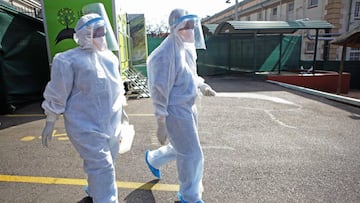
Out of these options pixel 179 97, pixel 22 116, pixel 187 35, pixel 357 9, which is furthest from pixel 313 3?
pixel 179 97

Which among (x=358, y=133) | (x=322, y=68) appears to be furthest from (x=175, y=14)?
(x=322, y=68)

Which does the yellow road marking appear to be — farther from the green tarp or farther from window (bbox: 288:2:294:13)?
window (bbox: 288:2:294:13)

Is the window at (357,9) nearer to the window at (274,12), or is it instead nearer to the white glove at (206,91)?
the window at (274,12)

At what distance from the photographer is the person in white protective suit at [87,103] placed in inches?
79.5

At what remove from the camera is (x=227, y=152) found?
3.71 metres

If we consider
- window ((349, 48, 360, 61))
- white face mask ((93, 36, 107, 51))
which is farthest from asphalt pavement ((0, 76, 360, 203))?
window ((349, 48, 360, 61))

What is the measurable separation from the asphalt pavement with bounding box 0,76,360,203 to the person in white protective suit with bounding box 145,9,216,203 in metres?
0.52

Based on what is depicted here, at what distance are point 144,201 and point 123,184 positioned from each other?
42 centimetres

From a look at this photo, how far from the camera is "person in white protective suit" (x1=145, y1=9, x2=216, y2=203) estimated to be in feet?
7.00

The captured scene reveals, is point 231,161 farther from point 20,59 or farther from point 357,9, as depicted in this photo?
point 357,9

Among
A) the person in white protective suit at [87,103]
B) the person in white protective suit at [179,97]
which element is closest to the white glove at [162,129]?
the person in white protective suit at [179,97]

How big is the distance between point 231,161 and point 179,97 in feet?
5.41

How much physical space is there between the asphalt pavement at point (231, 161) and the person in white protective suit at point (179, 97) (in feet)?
1.72

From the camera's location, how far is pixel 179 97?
86.4 inches
